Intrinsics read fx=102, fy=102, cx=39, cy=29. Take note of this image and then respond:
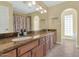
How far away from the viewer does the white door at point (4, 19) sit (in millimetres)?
2227

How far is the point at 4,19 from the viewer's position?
7.50 feet

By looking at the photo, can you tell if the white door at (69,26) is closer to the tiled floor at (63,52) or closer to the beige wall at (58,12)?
the beige wall at (58,12)

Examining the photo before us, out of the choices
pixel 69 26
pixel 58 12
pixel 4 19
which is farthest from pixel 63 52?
pixel 69 26

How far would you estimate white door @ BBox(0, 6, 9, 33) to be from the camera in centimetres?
223

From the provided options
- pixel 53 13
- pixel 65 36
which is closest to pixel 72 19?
pixel 65 36

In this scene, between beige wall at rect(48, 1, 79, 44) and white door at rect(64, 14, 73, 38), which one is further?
white door at rect(64, 14, 73, 38)

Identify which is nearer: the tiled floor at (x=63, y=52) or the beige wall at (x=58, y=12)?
the tiled floor at (x=63, y=52)

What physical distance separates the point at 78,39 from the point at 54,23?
1333mm

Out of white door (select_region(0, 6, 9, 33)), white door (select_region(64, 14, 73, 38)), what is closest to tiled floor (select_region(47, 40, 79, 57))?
white door (select_region(0, 6, 9, 33))

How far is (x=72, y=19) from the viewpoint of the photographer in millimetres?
6672

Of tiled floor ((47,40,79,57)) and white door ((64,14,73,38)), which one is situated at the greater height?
white door ((64,14,73,38))

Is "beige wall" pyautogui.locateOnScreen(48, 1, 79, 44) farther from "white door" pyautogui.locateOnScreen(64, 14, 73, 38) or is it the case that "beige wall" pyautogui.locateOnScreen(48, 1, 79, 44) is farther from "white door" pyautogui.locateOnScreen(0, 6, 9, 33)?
"white door" pyautogui.locateOnScreen(0, 6, 9, 33)

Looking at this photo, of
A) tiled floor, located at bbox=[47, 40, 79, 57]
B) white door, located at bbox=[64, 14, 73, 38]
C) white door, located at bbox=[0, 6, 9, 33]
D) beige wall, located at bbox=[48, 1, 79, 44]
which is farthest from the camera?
white door, located at bbox=[64, 14, 73, 38]

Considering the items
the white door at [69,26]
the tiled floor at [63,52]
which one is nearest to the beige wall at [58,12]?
the tiled floor at [63,52]
